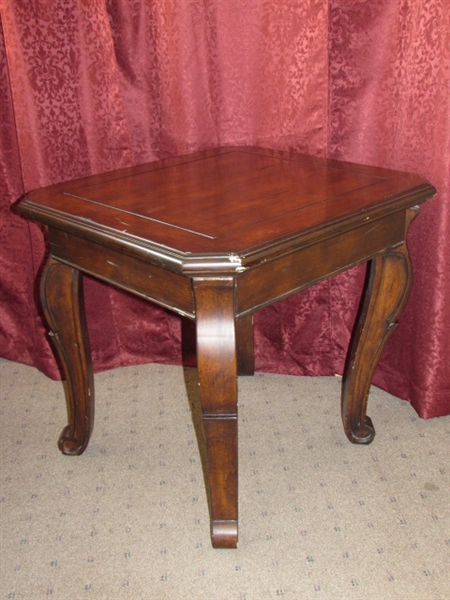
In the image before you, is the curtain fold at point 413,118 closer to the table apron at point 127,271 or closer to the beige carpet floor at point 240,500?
the beige carpet floor at point 240,500

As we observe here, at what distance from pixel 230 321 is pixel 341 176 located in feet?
1.77

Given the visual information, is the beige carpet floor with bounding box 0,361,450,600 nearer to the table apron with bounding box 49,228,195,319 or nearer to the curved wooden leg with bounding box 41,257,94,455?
the curved wooden leg with bounding box 41,257,94,455

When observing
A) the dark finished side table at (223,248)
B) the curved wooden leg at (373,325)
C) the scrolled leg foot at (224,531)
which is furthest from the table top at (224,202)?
the scrolled leg foot at (224,531)

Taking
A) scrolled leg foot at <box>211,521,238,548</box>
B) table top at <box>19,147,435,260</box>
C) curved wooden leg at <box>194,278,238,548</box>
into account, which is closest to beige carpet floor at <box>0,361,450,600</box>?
scrolled leg foot at <box>211,521,238,548</box>

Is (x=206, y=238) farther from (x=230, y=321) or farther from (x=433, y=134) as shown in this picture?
(x=433, y=134)

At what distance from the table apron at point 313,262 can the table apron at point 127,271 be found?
11 centimetres

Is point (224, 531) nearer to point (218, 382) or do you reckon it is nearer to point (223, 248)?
point (218, 382)

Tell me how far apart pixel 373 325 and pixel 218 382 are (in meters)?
0.56

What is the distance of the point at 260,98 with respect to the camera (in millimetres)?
1908

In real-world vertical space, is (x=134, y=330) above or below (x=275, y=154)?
below

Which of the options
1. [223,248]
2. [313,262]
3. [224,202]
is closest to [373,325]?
[313,262]

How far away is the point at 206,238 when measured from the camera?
1.24m

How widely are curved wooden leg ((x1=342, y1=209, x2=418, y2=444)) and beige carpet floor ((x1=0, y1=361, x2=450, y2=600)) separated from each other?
9 cm

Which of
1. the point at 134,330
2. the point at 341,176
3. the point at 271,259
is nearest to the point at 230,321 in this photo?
the point at 271,259
